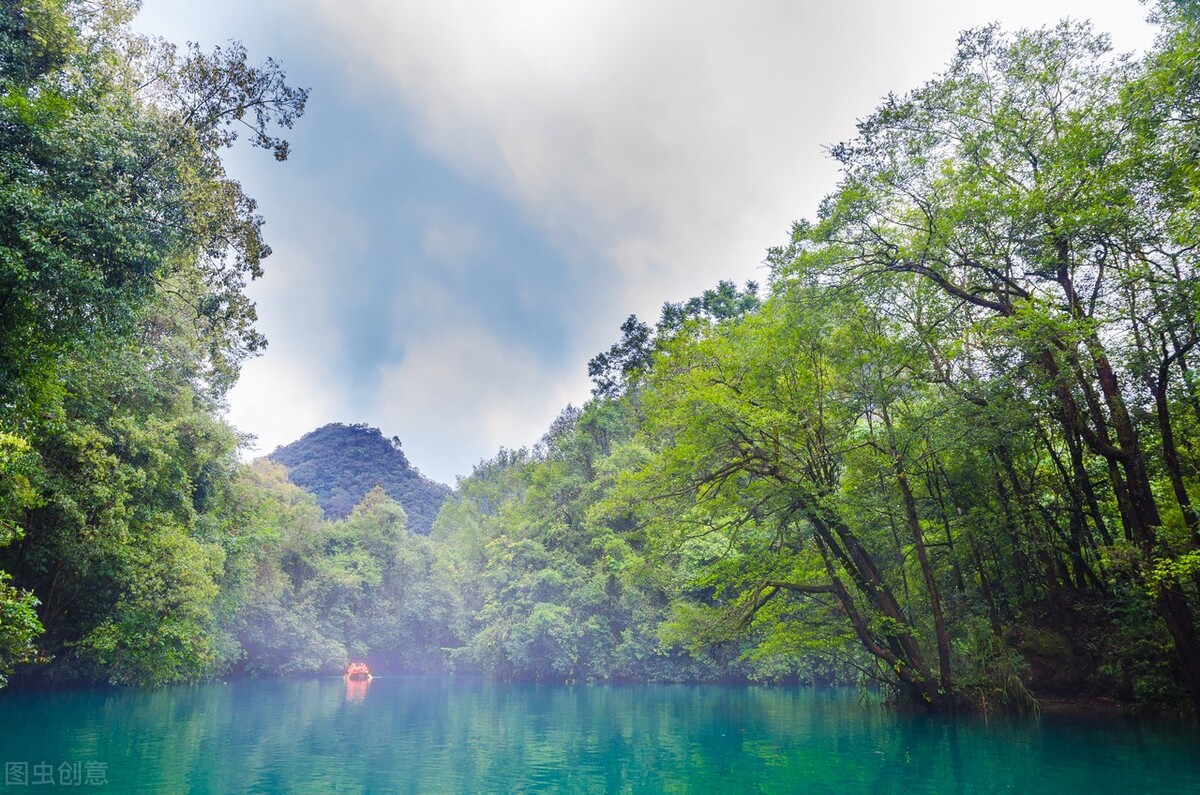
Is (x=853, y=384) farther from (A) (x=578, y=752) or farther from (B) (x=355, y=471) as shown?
(B) (x=355, y=471)

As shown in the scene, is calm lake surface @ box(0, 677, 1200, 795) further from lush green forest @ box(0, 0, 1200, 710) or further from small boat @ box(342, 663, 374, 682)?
small boat @ box(342, 663, 374, 682)

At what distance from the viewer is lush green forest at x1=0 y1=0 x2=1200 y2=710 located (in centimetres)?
952

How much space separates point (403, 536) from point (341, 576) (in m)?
5.96

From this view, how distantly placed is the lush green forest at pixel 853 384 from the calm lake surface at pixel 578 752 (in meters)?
1.75

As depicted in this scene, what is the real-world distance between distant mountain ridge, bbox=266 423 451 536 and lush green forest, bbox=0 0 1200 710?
60224 mm

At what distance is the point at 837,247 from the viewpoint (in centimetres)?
1259

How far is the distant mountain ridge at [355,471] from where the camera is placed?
82.1 meters

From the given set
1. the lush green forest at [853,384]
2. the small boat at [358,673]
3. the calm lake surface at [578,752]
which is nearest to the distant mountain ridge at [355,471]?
the small boat at [358,673]

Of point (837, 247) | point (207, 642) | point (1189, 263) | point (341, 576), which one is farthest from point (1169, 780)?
point (341, 576)

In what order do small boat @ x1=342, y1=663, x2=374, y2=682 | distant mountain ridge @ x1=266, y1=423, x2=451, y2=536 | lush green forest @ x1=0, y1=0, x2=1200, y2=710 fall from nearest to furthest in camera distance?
lush green forest @ x1=0, y1=0, x2=1200, y2=710, small boat @ x1=342, y1=663, x2=374, y2=682, distant mountain ridge @ x1=266, y1=423, x2=451, y2=536

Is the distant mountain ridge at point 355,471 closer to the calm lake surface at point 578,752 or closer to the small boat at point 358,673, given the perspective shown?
the small boat at point 358,673

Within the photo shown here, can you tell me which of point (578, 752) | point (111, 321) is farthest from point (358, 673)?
point (111, 321)

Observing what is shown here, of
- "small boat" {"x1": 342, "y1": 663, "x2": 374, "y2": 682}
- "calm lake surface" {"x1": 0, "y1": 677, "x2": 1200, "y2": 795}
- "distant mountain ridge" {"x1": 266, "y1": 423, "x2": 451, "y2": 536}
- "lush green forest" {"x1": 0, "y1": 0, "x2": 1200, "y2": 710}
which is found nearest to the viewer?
"calm lake surface" {"x1": 0, "y1": 677, "x2": 1200, "y2": 795}

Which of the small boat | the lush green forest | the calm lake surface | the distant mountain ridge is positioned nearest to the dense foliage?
the lush green forest
